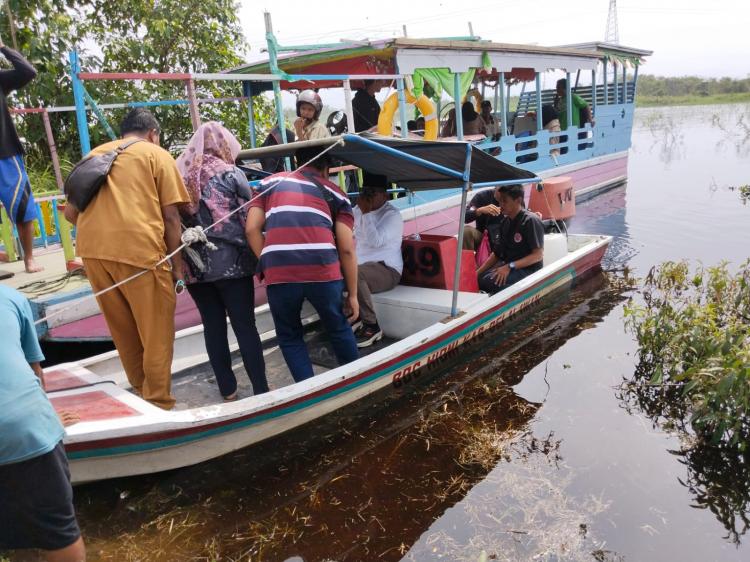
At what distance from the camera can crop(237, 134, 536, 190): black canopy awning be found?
13.4 ft

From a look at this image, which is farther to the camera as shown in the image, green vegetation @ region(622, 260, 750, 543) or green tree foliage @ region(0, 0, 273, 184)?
green tree foliage @ region(0, 0, 273, 184)

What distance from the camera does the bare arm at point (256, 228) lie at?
3.72 m

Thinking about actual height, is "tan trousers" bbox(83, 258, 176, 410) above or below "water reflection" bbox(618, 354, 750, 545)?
above

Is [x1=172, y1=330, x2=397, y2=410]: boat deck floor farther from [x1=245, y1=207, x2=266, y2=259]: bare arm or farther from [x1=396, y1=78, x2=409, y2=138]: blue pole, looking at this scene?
[x1=396, y1=78, x2=409, y2=138]: blue pole

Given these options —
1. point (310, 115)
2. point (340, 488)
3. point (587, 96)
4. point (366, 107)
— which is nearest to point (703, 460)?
point (340, 488)

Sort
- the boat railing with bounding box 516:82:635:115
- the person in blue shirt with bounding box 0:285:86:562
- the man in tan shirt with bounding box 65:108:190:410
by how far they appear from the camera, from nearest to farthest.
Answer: the person in blue shirt with bounding box 0:285:86:562 → the man in tan shirt with bounding box 65:108:190:410 → the boat railing with bounding box 516:82:635:115

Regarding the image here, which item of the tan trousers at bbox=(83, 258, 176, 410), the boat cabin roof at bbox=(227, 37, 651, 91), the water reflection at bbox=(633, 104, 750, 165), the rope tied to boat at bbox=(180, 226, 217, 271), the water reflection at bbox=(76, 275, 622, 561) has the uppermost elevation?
the boat cabin roof at bbox=(227, 37, 651, 91)

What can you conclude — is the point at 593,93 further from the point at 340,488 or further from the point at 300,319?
the point at 340,488

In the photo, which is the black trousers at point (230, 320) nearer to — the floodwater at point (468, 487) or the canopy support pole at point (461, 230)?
the floodwater at point (468, 487)

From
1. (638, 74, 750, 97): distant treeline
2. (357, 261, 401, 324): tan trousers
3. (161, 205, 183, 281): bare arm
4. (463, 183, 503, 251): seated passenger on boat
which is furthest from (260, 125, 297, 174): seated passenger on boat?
(638, 74, 750, 97): distant treeline

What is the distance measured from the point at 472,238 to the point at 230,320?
10.8 ft

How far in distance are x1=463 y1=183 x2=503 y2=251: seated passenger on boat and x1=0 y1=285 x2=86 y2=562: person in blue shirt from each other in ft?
15.1

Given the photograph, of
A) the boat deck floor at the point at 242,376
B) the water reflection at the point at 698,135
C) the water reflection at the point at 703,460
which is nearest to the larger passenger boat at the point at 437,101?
the boat deck floor at the point at 242,376

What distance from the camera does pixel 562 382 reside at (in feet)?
16.0
